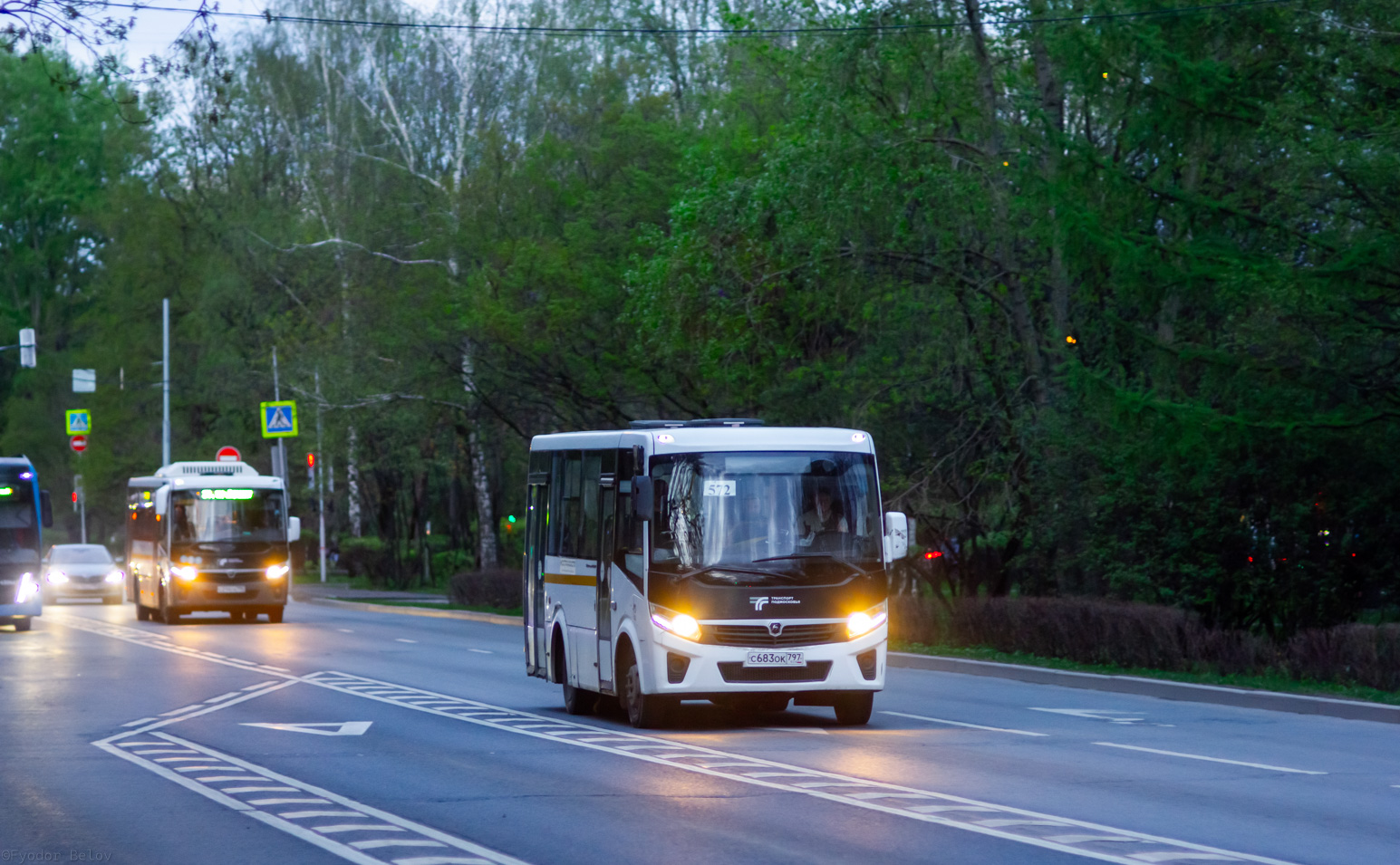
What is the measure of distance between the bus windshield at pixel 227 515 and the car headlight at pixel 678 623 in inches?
962

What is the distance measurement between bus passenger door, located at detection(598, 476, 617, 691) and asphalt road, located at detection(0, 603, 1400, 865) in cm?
56

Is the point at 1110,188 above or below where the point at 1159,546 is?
above

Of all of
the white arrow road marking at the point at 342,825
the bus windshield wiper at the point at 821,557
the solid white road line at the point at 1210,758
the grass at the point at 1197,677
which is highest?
the bus windshield wiper at the point at 821,557

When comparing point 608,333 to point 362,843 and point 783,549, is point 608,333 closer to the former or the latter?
point 783,549

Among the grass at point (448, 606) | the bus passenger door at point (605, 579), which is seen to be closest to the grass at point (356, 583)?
the grass at point (448, 606)

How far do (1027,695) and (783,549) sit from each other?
528 cm

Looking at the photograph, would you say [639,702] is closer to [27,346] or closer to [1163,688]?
[1163,688]

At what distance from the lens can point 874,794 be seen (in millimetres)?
11789

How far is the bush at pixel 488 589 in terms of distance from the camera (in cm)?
4103

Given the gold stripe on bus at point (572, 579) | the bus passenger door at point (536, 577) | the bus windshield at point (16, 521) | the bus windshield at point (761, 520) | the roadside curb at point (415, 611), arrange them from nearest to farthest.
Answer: the bus windshield at point (761, 520)
the gold stripe on bus at point (572, 579)
the bus passenger door at point (536, 577)
the bus windshield at point (16, 521)
the roadside curb at point (415, 611)

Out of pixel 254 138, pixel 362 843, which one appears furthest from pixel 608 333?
pixel 254 138

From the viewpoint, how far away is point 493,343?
38.0 meters

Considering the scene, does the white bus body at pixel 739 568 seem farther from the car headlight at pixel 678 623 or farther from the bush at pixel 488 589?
the bush at pixel 488 589

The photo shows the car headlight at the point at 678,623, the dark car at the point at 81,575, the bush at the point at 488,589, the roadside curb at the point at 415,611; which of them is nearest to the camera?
the car headlight at the point at 678,623
